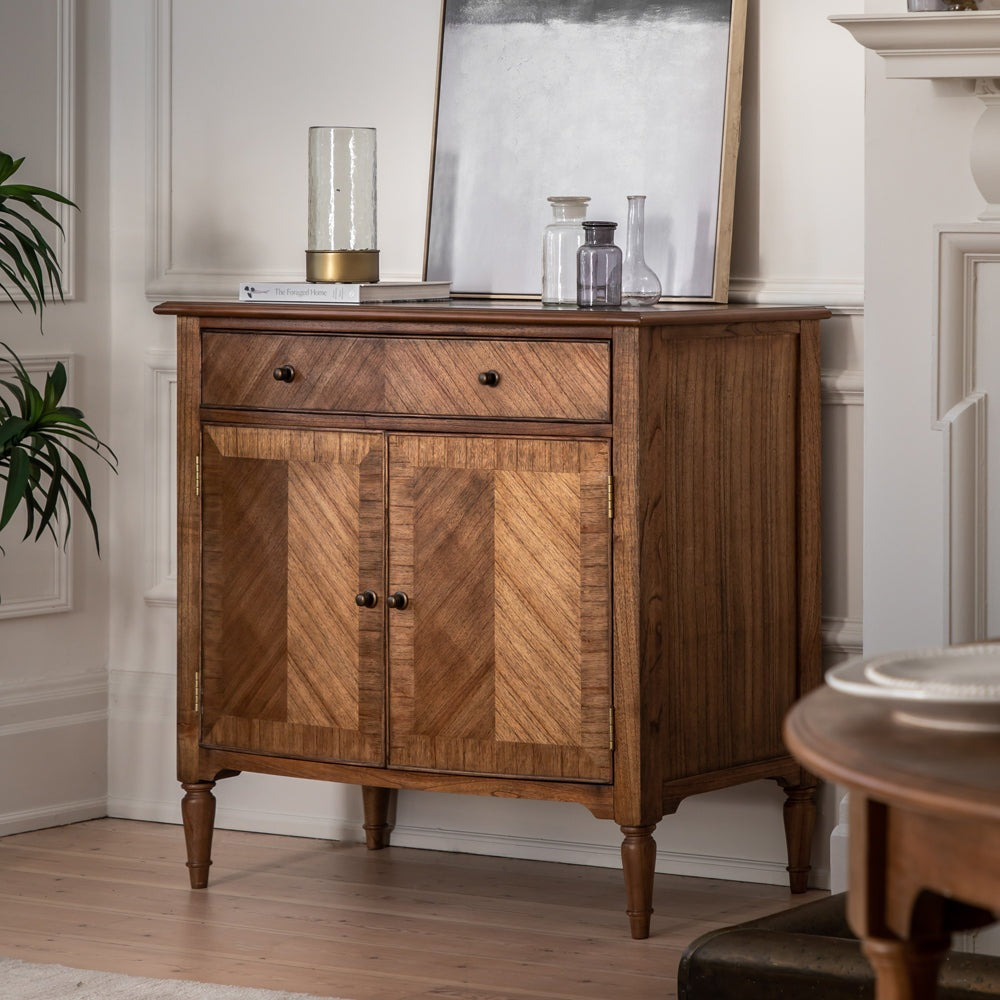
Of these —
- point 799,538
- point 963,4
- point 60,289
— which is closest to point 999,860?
point 963,4

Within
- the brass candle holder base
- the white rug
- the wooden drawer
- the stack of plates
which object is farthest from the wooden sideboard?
the stack of plates

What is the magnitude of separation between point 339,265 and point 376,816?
3.75ft

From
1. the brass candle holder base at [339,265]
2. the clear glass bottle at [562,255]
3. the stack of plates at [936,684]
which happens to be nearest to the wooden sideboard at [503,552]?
the clear glass bottle at [562,255]

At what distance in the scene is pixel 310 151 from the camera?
11.0ft

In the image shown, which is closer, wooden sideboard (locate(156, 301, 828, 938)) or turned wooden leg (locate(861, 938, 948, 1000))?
turned wooden leg (locate(861, 938, 948, 1000))

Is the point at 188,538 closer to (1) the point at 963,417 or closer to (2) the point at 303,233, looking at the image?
(2) the point at 303,233

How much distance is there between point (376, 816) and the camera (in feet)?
11.9

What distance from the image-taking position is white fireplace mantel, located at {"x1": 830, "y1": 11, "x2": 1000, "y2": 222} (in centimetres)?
254

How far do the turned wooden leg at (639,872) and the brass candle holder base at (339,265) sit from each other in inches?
44.9

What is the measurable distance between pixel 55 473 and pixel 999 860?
2508 millimetres

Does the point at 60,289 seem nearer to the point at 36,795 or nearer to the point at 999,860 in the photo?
the point at 36,795

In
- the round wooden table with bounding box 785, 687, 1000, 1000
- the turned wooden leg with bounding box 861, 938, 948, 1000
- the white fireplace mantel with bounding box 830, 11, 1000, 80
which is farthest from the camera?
the white fireplace mantel with bounding box 830, 11, 1000, 80

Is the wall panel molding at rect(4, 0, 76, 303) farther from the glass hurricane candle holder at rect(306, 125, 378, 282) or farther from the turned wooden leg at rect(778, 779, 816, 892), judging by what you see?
the turned wooden leg at rect(778, 779, 816, 892)

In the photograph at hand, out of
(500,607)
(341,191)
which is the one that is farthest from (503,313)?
(341,191)
